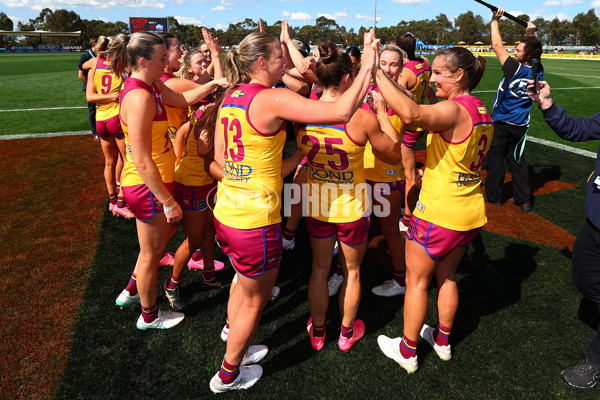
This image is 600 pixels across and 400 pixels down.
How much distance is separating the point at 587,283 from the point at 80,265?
16.1 feet

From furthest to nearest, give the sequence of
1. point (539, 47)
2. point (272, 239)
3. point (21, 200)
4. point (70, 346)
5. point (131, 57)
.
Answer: point (21, 200) → point (539, 47) → point (70, 346) → point (131, 57) → point (272, 239)

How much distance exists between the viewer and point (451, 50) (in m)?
2.44

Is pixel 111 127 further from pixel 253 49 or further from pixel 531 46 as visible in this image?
pixel 531 46

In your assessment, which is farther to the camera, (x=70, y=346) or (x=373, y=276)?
(x=373, y=276)

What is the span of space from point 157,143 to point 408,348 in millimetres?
2532

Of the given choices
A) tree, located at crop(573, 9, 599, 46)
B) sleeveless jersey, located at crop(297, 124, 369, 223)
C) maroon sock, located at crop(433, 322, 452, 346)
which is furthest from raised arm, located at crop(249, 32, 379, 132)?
tree, located at crop(573, 9, 599, 46)

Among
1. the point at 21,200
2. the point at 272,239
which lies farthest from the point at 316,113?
the point at 21,200

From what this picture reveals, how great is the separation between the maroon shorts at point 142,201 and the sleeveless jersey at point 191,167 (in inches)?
19.9

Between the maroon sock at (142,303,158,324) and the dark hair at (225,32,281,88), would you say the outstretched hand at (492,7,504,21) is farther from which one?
the maroon sock at (142,303,158,324)

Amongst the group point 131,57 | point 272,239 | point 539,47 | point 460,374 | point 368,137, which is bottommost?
point 460,374

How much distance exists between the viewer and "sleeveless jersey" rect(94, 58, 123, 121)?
4.93 m

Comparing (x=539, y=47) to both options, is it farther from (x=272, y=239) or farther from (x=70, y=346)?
(x=70, y=346)

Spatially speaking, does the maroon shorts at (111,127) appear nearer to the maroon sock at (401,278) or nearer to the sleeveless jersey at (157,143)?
the sleeveless jersey at (157,143)

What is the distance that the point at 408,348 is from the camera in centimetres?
286
